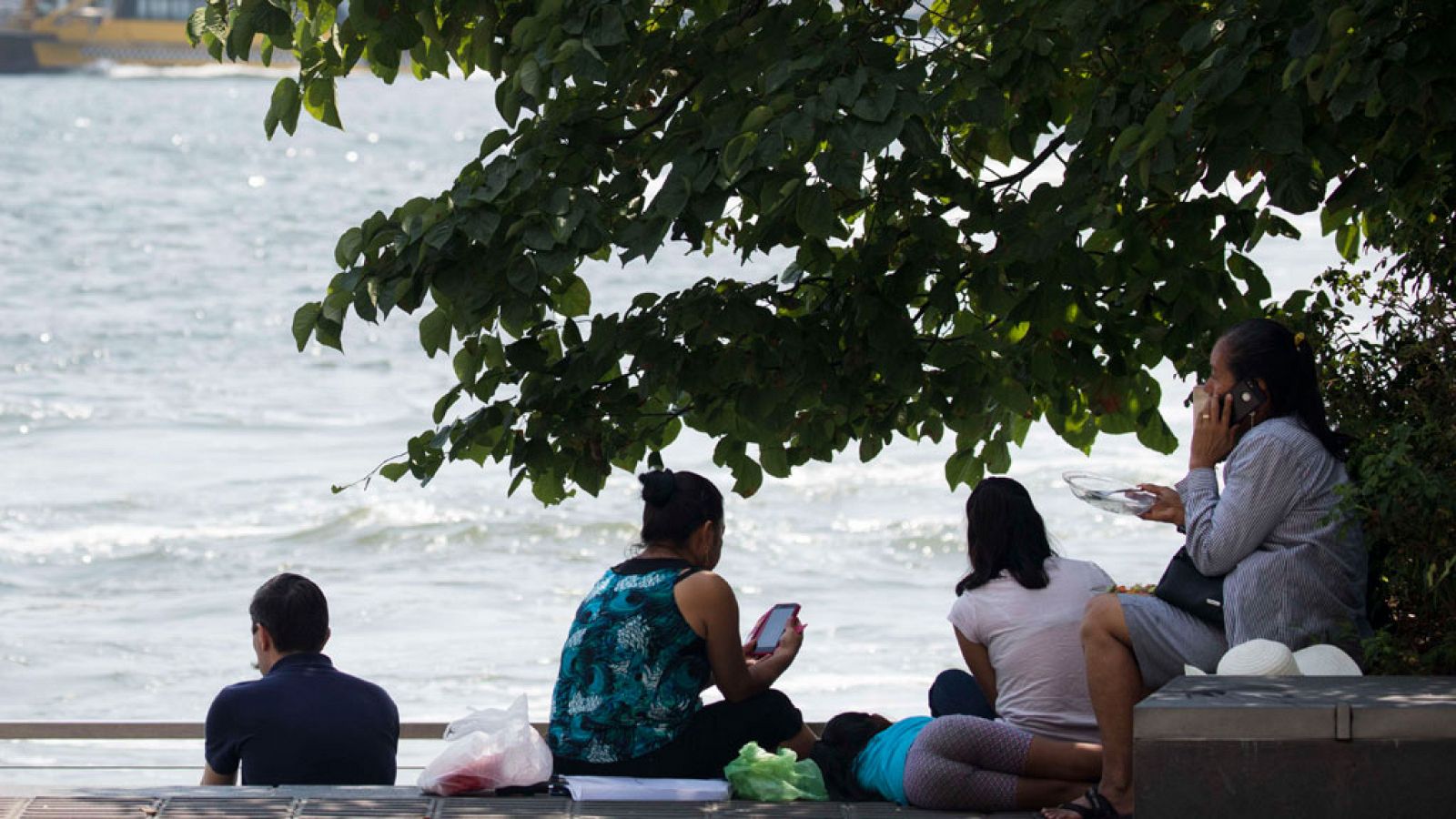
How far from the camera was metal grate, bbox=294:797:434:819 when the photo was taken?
19.1 ft

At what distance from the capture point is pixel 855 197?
6.29 meters

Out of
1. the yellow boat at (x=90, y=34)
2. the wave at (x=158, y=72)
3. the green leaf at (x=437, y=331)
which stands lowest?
the green leaf at (x=437, y=331)

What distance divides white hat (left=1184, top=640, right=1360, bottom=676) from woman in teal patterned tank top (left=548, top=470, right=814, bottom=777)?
1436 millimetres

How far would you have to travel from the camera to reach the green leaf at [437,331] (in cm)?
647

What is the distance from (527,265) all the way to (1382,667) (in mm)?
2587

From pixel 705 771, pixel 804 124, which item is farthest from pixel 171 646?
pixel 804 124

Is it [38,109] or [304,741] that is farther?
[38,109]

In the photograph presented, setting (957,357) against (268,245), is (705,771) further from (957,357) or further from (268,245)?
(268,245)

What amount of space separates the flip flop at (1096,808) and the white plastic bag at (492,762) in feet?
4.88

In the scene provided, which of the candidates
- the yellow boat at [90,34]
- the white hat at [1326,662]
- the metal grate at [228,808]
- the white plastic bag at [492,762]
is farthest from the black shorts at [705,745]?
the yellow boat at [90,34]

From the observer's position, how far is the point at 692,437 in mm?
25078

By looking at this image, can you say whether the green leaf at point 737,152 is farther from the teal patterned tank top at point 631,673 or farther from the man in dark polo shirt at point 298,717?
the man in dark polo shirt at point 298,717

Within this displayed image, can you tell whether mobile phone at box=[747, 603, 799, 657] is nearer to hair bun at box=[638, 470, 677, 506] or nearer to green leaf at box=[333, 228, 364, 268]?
hair bun at box=[638, 470, 677, 506]

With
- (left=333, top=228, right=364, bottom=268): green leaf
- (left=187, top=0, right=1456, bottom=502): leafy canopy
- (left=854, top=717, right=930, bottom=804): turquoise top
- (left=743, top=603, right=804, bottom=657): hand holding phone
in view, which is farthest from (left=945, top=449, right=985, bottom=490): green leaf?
(left=333, top=228, right=364, bottom=268): green leaf
